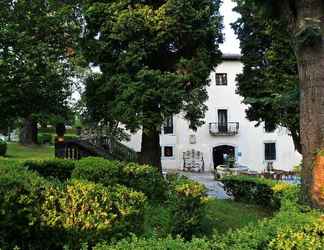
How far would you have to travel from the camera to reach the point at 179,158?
42.1m

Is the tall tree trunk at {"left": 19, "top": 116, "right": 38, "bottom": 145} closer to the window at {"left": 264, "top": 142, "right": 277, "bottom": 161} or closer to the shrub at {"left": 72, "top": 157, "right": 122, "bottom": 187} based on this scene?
the window at {"left": 264, "top": 142, "right": 277, "bottom": 161}

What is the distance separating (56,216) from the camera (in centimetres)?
614

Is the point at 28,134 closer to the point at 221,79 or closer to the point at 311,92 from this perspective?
the point at 221,79

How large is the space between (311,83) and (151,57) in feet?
37.7

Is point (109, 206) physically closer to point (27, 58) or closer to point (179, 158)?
point (27, 58)

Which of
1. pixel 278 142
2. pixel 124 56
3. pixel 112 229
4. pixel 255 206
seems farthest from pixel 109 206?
pixel 278 142

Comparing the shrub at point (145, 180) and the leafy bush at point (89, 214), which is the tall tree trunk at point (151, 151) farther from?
the leafy bush at point (89, 214)

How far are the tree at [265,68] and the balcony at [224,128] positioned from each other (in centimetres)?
1835

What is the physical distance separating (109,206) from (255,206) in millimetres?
9911

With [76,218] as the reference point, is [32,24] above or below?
above

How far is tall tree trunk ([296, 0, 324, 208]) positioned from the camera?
318 inches

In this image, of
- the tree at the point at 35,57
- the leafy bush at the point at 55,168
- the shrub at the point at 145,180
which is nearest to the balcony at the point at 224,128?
the tree at the point at 35,57

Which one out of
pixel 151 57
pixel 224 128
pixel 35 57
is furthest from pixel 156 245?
pixel 224 128

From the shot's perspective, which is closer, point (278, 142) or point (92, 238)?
point (92, 238)
